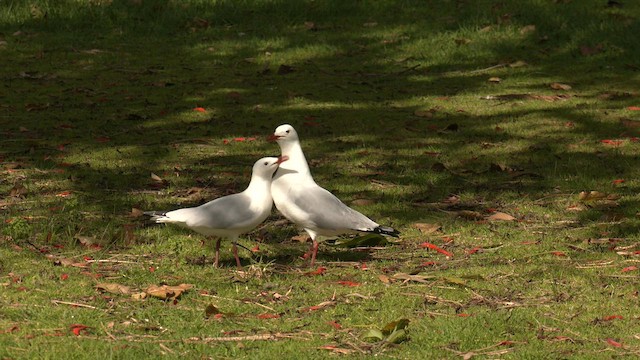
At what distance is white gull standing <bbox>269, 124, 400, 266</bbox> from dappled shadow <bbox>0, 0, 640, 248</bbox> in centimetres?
98

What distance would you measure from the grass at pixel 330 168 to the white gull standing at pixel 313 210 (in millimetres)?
250

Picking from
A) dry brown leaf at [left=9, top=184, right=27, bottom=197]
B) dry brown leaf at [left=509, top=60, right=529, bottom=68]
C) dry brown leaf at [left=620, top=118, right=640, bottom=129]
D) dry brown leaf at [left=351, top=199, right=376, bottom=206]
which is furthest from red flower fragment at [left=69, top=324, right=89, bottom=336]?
dry brown leaf at [left=509, top=60, right=529, bottom=68]

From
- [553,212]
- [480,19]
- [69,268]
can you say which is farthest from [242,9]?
[69,268]

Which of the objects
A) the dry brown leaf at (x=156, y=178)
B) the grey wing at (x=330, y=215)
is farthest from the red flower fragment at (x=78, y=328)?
the dry brown leaf at (x=156, y=178)

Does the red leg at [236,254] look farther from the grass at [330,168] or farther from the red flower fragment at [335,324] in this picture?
the red flower fragment at [335,324]

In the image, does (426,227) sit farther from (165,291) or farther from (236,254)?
(165,291)

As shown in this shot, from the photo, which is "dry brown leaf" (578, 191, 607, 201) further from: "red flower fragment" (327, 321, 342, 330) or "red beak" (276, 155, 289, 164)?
"red flower fragment" (327, 321, 342, 330)

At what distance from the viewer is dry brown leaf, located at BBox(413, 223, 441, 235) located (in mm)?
8047

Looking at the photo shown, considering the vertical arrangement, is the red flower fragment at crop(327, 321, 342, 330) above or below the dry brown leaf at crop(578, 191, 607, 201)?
above

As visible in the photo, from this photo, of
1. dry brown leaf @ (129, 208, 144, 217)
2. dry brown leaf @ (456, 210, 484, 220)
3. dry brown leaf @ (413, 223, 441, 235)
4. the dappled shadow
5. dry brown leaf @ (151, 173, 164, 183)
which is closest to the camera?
dry brown leaf @ (413, 223, 441, 235)

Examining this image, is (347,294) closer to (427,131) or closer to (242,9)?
(427,131)

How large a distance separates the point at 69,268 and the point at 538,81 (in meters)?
7.46

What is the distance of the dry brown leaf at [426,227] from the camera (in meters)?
8.05

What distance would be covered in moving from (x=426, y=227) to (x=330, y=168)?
6.14 feet
